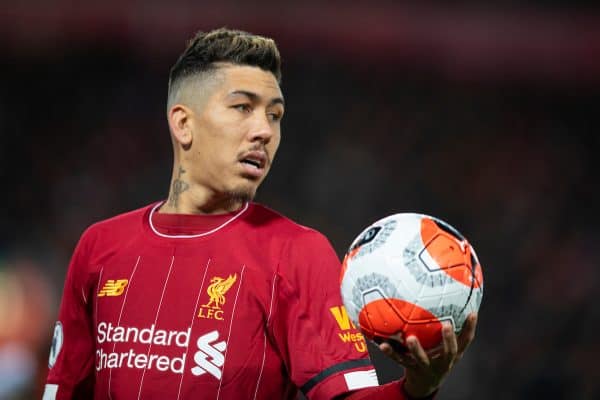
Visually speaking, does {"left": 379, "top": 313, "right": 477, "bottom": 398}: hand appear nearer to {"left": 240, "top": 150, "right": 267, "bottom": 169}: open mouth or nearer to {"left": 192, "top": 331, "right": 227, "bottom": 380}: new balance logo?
{"left": 192, "top": 331, "right": 227, "bottom": 380}: new balance logo

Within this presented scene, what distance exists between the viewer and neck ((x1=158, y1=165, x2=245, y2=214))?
9.68ft

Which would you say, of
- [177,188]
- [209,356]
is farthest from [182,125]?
[209,356]

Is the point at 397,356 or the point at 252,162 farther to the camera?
the point at 252,162

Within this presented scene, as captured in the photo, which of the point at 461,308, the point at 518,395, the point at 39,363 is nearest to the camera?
the point at 461,308

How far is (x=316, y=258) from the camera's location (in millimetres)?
2695

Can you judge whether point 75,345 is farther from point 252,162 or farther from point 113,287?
point 252,162

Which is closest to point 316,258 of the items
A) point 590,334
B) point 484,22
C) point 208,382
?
point 208,382

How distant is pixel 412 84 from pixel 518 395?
4959 millimetres

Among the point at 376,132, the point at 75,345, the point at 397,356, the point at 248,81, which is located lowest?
the point at 376,132

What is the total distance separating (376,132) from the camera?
1138cm

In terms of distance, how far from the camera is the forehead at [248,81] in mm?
2881

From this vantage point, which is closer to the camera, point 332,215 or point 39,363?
point 39,363

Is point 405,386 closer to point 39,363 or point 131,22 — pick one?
point 39,363

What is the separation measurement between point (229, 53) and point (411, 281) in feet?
3.41
